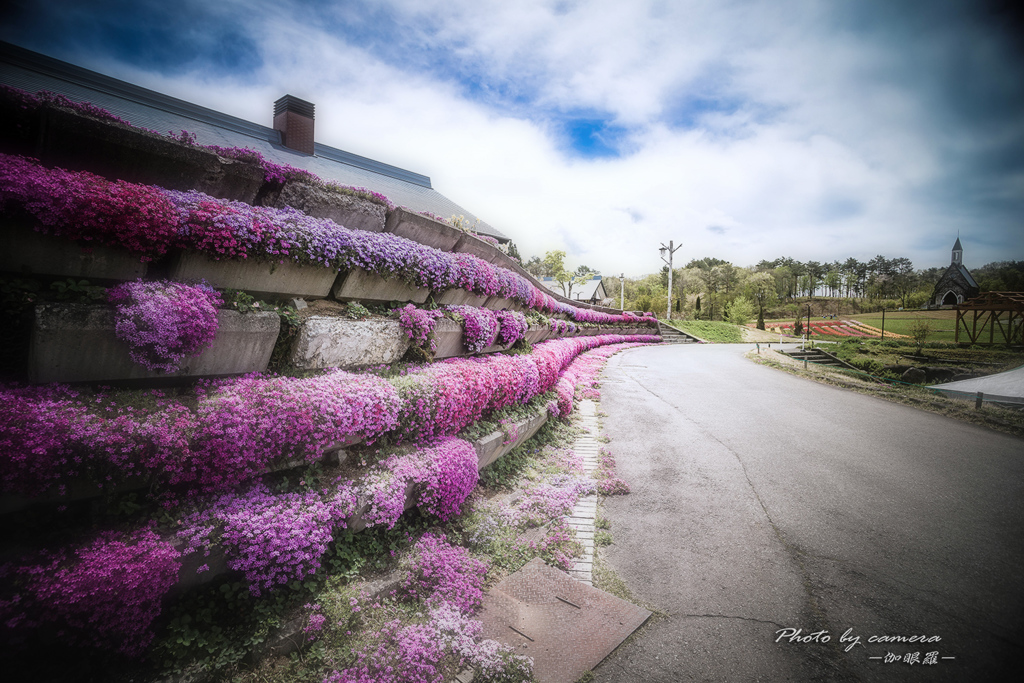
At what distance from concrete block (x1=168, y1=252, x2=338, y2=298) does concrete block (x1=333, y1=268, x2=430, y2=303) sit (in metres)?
0.10

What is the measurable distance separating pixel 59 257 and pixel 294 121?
65.0 feet

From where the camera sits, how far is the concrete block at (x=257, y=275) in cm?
261

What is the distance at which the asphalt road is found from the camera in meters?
2.57

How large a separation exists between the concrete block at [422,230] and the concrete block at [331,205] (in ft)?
0.52


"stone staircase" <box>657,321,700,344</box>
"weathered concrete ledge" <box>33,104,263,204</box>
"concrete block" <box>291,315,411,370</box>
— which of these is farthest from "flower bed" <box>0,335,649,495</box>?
"stone staircase" <box>657,321,700,344</box>

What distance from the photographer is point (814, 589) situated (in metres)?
3.20

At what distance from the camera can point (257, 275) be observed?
2.95 m

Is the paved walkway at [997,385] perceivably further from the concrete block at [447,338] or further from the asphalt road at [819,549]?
the concrete block at [447,338]

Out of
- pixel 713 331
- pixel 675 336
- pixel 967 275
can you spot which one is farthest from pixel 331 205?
pixel 713 331

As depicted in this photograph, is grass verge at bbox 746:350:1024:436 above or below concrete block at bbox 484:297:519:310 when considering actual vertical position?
below

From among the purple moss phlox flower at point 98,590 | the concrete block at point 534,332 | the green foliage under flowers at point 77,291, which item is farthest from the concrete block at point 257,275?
the concrete block at point 534,332

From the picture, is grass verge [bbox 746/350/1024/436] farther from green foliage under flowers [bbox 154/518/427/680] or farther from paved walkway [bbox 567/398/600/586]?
green foliage under flowers [bbox 154/518/427/680]

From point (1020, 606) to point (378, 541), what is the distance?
Result: 15.7 ft

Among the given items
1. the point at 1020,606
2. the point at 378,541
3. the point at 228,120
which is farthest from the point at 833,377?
the point at 228,120
